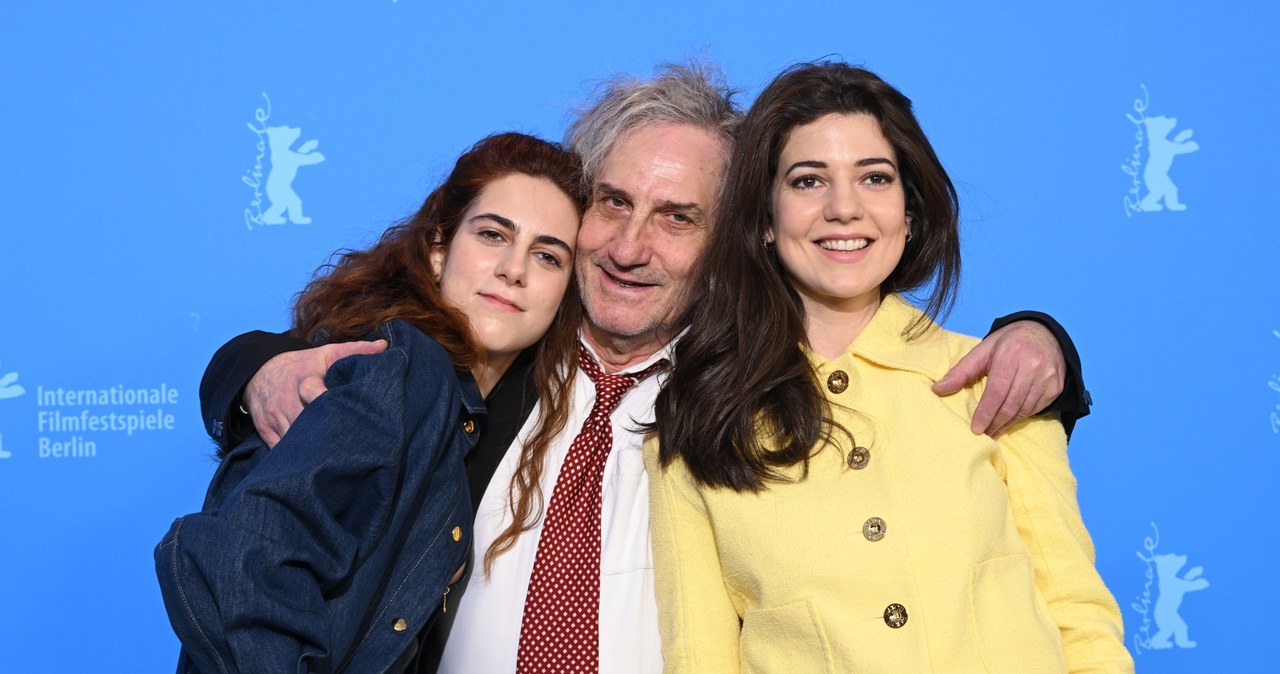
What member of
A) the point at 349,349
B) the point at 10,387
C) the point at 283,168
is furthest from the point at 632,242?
the point at 10,387

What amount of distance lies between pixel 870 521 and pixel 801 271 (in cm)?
43

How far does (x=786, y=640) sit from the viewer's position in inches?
67.0

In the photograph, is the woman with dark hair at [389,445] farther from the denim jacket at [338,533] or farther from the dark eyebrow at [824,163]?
the dark eyebrow at [824,163]

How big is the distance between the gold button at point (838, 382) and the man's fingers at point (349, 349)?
0.75 meters

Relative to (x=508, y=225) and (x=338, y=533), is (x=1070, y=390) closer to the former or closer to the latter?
(x=508, y=225)

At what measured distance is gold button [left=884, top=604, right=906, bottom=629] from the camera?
1.63 m

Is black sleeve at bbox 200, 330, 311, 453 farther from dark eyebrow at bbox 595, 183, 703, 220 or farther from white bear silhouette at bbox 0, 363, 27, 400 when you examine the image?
white bear silhouette at bbox 0, 363, 27, 400

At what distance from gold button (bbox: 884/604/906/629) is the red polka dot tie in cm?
53

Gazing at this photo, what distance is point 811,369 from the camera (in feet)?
6.13

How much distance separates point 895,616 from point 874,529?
0.44ft

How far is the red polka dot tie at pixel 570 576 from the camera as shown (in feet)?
6.25

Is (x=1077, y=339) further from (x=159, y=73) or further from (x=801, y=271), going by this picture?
(x=159, y=73)

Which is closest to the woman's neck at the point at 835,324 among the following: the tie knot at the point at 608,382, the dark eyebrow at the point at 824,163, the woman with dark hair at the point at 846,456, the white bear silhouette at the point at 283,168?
the woman with dark hair at the point at 846,456

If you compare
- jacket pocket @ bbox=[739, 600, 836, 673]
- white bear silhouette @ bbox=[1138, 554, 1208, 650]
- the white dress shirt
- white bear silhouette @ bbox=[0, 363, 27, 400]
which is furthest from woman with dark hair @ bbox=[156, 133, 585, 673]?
white bear silhouette @ bbox=[1138, 554, 1208, 650]
